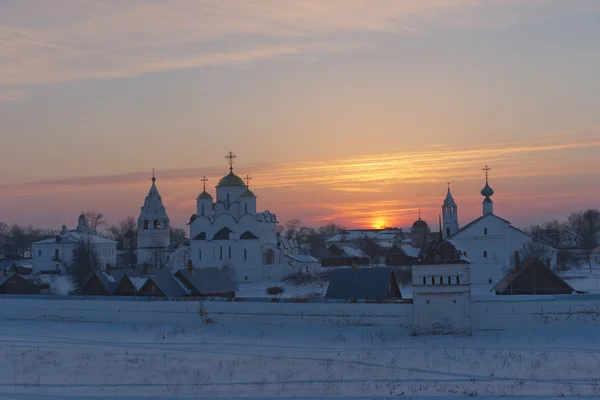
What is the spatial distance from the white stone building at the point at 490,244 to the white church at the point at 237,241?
14.8 m

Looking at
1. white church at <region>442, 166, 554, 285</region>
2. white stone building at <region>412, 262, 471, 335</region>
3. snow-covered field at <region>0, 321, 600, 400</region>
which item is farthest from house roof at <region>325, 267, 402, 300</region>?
white church at <region>442, 166, 554, 285</region>

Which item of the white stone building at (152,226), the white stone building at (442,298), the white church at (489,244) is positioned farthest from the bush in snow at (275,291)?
the white stone building at (442,298)

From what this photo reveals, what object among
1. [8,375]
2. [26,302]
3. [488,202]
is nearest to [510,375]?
[8,375]

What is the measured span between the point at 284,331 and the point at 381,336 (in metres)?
3.50

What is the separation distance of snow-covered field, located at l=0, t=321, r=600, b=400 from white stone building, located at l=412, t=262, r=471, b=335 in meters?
0.75

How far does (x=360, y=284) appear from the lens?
3130 cm

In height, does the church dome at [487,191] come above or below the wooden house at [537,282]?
above

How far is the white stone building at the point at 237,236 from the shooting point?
59.1 meters

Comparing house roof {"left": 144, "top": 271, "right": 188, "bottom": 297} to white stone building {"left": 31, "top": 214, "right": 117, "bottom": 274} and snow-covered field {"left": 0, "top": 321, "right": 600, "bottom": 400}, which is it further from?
white stone building {"left": 31, "top": 214, "right": 117, "bottom": 274}

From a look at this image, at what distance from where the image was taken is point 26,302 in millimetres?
32938

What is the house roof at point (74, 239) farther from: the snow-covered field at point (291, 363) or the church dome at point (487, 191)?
the snow-covered field at point (291, 363)

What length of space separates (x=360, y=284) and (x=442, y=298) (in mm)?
5348

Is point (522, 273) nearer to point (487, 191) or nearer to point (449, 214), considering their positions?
point (487, 191)

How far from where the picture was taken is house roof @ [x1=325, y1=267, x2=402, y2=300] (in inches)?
1212
